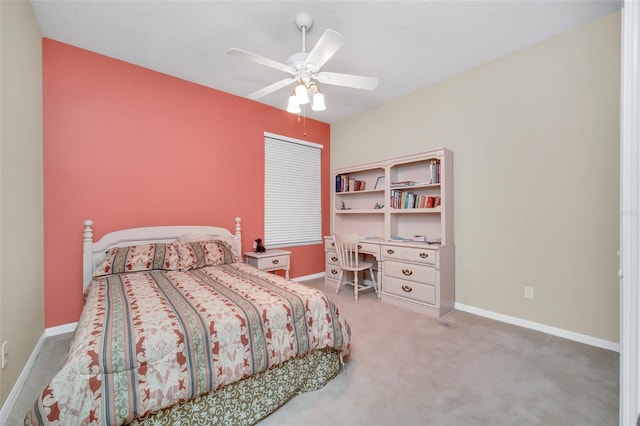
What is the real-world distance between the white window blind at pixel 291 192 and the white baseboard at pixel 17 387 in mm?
2457

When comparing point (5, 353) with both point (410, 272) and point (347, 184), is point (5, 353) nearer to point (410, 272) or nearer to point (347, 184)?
point (410, 272)

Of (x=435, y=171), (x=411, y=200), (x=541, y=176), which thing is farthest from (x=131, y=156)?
(x=541, y=176)

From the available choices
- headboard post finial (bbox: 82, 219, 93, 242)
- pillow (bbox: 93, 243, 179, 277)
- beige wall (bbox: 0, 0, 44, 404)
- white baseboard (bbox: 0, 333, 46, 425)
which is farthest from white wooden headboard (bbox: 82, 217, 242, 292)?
white baseboard (bbox: 0, 333, 46, 425)

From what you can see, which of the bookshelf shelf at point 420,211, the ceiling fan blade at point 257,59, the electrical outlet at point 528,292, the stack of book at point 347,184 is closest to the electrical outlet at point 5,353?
the ceiling fan blade at point 257,59

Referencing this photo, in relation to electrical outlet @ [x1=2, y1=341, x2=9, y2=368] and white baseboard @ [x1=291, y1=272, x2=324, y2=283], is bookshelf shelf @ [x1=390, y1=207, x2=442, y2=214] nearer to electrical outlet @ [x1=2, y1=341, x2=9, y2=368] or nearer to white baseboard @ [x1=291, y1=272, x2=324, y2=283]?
white baseboard @ [x1=291, y1=272, x2=324, y2=283]

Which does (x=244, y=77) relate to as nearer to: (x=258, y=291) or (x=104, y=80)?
(x=104, y=80)

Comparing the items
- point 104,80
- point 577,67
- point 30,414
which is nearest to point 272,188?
point 104,80

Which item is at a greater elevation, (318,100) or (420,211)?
(318,100)

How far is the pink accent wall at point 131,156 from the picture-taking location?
2.56 meters

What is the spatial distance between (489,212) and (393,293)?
1424 mm

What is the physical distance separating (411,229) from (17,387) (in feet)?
12.6

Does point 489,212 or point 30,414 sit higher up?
point 489,212

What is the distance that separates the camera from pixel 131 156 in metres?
2.95

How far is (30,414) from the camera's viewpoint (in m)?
1.04
